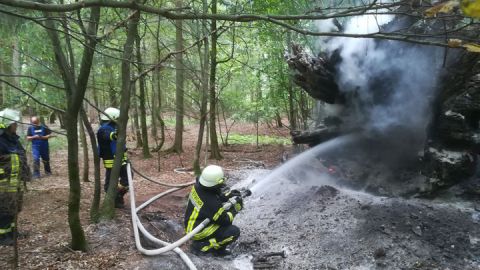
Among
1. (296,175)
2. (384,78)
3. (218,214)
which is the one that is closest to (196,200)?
(218,214)

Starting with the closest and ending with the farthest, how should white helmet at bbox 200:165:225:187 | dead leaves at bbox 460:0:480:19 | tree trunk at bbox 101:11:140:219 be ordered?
dead leaves at bbox 460:0:480:19 < white helmet at bbox 200:165:225:187 < tree trunk at bbox 101:11:140:219

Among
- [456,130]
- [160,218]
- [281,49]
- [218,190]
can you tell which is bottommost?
A: [160,218]

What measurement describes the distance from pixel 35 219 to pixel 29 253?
60.5 inches

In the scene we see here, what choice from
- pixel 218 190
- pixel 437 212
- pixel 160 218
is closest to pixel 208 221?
pixel 218 190

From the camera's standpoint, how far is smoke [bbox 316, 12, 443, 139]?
6.92m

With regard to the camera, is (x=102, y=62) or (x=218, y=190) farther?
(x=102, y=62)

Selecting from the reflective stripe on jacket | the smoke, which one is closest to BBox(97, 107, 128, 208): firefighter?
the reflective stripe on jacket

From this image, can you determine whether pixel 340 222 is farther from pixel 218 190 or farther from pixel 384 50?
pixel 384 50

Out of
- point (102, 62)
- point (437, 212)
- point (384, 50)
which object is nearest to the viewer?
point (437, 212)

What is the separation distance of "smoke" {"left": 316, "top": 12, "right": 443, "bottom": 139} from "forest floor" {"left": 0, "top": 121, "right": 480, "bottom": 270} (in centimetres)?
180

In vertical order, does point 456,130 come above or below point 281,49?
below

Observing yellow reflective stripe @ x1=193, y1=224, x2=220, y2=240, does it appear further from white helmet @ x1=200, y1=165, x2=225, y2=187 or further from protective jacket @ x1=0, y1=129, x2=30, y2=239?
protective jacket @ x1=0, y1=129, x2=30, y2=239

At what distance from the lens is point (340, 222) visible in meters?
5.91

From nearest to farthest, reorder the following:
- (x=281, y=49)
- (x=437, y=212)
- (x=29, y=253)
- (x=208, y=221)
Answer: (x=29, y=253)
(x=208, y=221)
(x=437, y=212)
(x=281, y=49)
